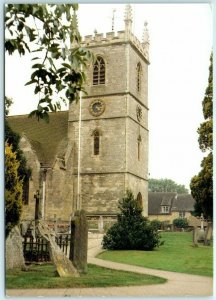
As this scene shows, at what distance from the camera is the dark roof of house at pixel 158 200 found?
7011 millimetres

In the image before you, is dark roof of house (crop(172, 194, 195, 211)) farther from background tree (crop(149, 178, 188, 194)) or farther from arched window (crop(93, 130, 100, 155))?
arched window (crop(93, 130, 100, 155))

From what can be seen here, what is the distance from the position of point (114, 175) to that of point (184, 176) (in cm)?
587

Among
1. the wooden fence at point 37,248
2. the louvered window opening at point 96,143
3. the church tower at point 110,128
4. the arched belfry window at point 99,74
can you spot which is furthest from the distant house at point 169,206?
the arched belfry window at point 99,74

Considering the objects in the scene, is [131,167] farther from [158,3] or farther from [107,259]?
[158,3]

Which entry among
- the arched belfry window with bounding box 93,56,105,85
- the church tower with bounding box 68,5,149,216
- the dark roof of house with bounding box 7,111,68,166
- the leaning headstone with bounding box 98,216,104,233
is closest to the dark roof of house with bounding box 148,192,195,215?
the leaning headstone with bounding box 98,216,104,233

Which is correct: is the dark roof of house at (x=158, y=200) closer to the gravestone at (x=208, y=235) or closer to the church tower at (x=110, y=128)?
the gravestone at (x=208, y=235)

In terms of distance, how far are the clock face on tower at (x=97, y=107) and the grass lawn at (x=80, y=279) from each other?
18.9ft

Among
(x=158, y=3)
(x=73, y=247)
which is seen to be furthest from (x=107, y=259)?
(x=158, y=3)

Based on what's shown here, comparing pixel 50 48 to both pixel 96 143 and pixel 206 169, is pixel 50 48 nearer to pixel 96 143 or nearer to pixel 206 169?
pixel 206 169

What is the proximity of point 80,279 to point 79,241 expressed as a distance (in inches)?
28.2

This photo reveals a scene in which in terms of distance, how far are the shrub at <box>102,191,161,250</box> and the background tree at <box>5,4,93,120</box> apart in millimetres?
2995

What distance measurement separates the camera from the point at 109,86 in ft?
42.9

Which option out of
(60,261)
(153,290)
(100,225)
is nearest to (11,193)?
(60,261)

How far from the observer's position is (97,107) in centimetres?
1259
